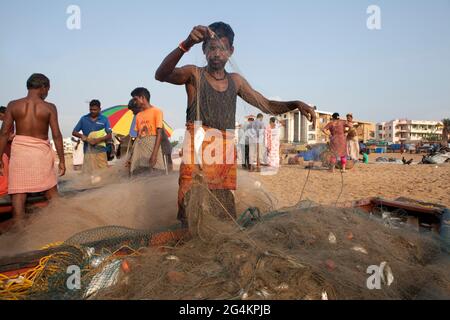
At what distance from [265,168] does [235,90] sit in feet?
30.5

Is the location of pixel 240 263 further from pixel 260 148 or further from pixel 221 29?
pixel 260 148

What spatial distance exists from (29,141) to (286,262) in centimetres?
327

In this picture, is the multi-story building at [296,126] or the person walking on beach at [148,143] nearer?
the multi-story building at [296,126]

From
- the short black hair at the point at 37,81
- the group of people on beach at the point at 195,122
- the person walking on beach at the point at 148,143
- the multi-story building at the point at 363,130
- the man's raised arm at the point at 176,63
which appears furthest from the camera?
the multi-story building at the point at 363,130

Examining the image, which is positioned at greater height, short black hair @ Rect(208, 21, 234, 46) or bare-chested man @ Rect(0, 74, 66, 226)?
short black hair @ Rect(208, 21, 234, 46)

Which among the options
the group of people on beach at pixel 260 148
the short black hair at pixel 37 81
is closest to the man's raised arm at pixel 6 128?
the short black hair at pixel 37 81

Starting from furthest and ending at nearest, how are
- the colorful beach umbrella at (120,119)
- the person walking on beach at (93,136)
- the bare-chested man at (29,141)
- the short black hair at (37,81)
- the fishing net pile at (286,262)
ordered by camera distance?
the colorful beach umbrella at (120,119) < the person walking on beach at (93,136) < the short black hair at (37,81) < the bare-chested man at (29,141) < the fishing net pile at (286,262)

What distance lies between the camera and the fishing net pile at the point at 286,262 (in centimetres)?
153

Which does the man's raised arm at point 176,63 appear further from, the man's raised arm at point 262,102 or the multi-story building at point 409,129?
the multi-story building at point 409,129

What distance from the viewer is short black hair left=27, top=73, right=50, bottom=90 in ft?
12.0

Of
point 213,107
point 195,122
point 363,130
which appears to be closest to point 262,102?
point 213,107

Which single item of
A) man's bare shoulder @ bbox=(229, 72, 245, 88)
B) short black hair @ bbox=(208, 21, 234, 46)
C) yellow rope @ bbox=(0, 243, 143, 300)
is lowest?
yellow rope @ bbox=(0, 243, 143, 300)

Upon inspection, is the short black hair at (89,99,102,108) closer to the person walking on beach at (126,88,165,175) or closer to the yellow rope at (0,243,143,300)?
the person walking on beach at (126,88,165,175)

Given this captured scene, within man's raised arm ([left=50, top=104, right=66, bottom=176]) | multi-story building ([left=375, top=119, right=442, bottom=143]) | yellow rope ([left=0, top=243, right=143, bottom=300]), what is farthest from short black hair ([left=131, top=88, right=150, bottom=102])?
multi-story building ([left=375, top=119, right=442, bottom=143])
